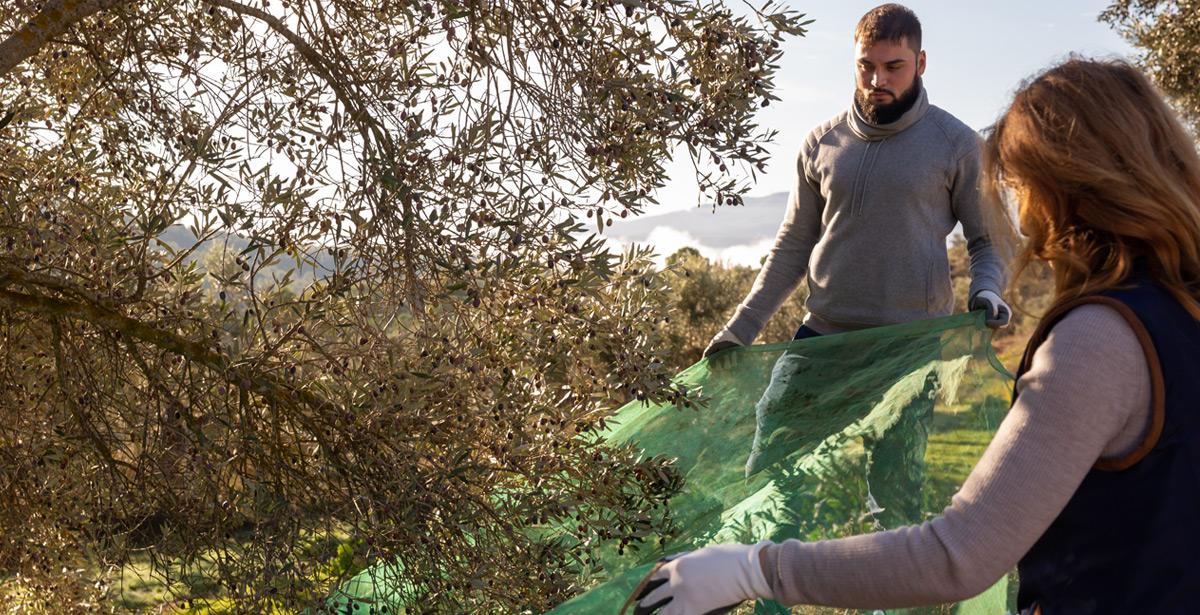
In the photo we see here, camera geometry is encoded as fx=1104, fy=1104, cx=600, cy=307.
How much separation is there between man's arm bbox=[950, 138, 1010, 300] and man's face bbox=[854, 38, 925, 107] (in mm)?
365

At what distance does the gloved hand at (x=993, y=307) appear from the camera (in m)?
3.88

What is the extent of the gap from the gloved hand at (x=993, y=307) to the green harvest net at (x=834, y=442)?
0.16 feet

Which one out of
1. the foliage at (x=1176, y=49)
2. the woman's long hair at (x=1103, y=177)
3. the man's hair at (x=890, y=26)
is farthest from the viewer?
the foliage at (x=1176, y=49)

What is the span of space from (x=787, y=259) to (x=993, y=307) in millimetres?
1205

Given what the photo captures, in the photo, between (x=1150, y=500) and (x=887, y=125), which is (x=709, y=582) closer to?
(x=1150, y=500)

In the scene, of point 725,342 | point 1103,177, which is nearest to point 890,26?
point 725,342

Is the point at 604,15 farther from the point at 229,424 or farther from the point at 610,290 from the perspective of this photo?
the point at 229,424

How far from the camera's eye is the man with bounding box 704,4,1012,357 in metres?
4.42

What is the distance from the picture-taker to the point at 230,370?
4.45 m

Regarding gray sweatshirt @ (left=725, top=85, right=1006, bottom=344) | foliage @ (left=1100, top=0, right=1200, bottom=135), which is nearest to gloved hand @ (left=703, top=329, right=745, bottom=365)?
gray sweatshirt @ (left=725, top=85, right=1006, bottom=344)

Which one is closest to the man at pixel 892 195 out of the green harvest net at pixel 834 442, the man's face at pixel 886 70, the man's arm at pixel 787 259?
the man's face at pixel 886 70

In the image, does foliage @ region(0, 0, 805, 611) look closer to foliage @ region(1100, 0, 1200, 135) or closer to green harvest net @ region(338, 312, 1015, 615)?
green harvest net @ region(338, 312, 1015, 615)

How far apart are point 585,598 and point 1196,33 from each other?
1453 centimetres

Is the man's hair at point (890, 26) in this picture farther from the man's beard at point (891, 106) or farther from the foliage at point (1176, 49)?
the foliage at point (1176, 49)
